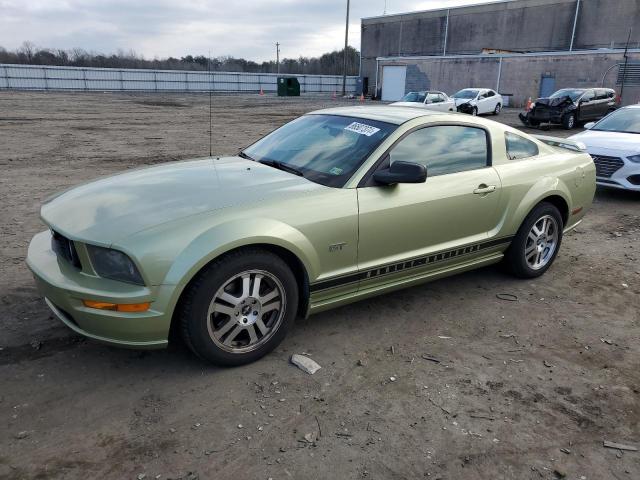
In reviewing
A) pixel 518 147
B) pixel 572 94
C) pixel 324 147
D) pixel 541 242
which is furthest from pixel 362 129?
pixel 572 94

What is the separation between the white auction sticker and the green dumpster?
46.1m

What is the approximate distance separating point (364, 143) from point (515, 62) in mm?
36952

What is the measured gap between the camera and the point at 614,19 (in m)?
40.8

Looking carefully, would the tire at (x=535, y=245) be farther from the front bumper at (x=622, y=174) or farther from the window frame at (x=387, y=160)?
the front bumper at (x=622, y=174)

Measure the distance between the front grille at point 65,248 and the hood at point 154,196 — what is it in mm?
79

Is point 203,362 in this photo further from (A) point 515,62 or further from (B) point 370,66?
(B) point 370,66

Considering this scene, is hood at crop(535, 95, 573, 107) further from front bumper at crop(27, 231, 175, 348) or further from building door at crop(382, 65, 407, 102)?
building door at crop(382, 65, 407, 102)

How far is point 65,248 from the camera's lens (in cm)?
311

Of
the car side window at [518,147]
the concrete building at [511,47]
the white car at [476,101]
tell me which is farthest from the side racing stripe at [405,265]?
the concrete building at [511,47]

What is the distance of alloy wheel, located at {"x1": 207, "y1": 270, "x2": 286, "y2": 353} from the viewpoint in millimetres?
3053

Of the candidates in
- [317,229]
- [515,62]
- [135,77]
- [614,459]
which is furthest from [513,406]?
[135,77]

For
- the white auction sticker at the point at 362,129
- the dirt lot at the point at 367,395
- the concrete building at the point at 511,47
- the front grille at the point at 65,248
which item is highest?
the concrete building at the point at 511,47

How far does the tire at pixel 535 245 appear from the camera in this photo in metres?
4.58

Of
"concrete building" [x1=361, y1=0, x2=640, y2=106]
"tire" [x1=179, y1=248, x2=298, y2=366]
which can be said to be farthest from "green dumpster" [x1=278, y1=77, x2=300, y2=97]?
"tire" [x1=179, y1=248, x2=298, y2=366]
